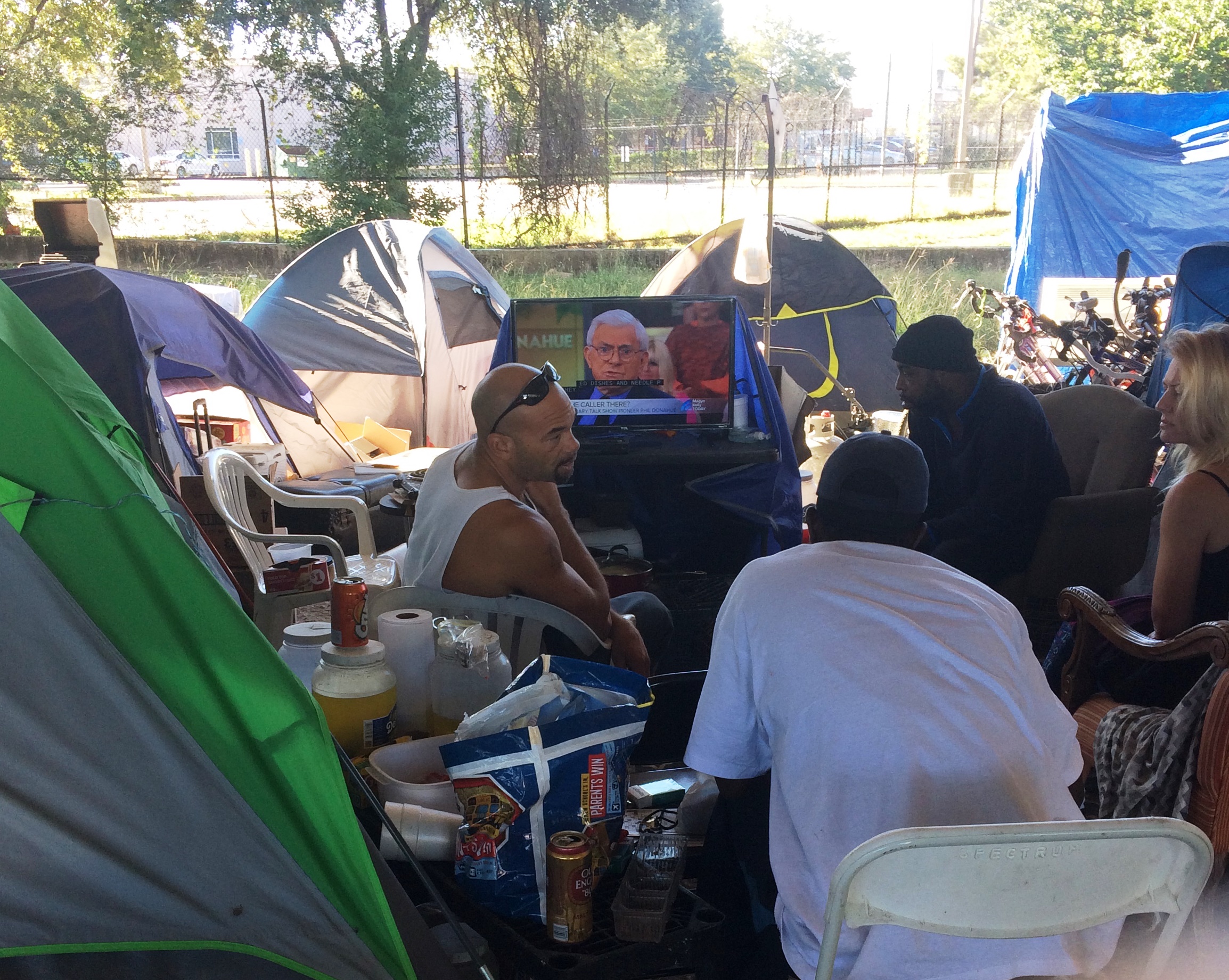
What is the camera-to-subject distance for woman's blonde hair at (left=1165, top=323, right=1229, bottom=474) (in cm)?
273

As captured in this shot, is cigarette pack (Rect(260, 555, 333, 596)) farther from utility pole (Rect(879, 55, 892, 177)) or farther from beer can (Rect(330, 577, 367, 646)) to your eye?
utility pole (Rect(879, 55, 892, 177))

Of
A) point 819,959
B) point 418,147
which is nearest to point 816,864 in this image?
point 819,959

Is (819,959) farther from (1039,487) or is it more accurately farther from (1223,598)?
(1039,487)

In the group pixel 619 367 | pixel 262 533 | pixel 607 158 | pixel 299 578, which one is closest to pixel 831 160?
pixel 607 158

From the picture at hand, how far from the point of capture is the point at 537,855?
1.55m

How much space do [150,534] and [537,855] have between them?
2.36ft

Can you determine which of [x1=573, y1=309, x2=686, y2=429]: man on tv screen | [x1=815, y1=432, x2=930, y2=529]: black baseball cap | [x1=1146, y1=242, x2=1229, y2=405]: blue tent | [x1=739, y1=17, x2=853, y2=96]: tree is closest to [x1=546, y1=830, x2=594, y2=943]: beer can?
[x1=815, y1=432, x2=930, y2=529]: black baseball cap

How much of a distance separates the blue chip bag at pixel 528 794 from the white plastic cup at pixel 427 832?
6 cm

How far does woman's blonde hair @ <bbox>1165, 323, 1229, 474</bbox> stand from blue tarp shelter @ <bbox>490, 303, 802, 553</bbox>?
172cm

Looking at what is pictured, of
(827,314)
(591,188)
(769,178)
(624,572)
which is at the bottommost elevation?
(624,572)

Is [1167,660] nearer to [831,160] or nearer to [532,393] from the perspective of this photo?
[532,393]

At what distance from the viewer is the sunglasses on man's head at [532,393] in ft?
9.25

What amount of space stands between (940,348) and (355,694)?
2.57 meters

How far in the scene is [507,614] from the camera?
2578 millimetres
